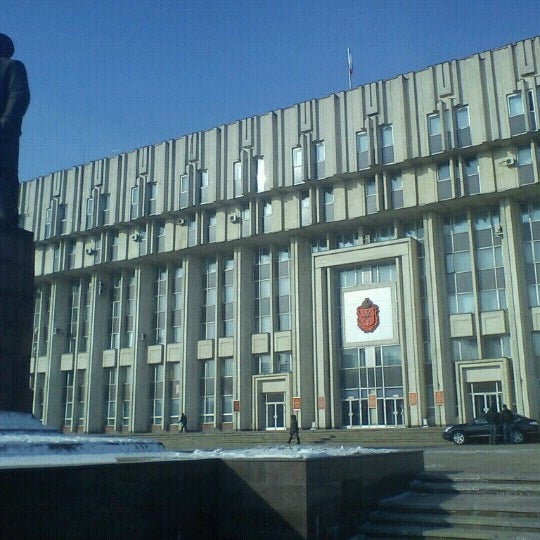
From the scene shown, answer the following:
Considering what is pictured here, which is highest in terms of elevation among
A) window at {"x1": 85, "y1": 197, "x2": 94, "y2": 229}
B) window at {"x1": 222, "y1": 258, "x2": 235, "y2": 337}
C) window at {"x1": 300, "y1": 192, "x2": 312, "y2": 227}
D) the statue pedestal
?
window at {"x1": 85, "y1": 197, "x2": 94, "y2": 229}

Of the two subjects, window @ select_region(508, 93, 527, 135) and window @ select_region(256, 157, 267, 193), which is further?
window @ select_region(256, 157, 267, 193)

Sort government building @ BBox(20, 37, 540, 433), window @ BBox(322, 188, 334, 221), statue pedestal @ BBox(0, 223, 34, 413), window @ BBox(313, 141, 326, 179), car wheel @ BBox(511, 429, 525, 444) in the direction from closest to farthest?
statue pedestal @ BBox(0, 223, 34, 413) → car wheel @ BBox(511, 429, 525, 444) → government building @ BBox(20, 37, 540, 433) → window @ BBox(322, 188, 334, 221) → window @ BBox(313, 141, 326, 179)

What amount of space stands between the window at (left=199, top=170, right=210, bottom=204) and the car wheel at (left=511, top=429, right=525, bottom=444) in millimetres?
21604

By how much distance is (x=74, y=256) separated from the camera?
43.8 meters

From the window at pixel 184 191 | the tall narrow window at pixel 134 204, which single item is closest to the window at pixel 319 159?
the window at pixel 184 191

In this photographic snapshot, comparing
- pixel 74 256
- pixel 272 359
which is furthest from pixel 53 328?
pixel 272 359

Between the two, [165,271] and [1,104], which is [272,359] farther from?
[1,104]

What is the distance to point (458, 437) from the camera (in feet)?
81.0

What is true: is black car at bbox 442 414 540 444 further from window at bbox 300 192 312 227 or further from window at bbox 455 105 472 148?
window at bbox 300 192 312 227

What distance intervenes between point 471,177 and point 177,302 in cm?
1871

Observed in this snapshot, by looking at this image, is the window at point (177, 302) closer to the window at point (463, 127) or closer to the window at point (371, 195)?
the window at point (371, 195)

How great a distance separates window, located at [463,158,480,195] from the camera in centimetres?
3161

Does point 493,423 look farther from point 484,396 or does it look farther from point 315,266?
point 315,266

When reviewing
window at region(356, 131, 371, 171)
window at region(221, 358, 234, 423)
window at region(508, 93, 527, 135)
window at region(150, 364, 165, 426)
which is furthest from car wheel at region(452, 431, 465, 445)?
window at region(150, 364, 165, 426)
